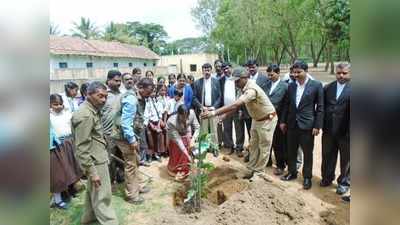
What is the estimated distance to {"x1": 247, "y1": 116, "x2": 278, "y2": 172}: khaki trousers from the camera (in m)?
4.79

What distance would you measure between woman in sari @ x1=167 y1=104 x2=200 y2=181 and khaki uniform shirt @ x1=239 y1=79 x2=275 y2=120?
3.29 ft

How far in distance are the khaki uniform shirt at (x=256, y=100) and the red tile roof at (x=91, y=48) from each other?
22037 millimetres

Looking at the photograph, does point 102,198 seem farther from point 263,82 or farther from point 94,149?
point 263,82

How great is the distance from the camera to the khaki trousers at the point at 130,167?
169 inches

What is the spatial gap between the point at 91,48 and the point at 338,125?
2833 cm

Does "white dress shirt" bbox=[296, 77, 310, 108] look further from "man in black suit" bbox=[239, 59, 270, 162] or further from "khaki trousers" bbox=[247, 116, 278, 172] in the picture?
"man in black suit" bbox=[239, 59, 270, 162]

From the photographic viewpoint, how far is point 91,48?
29422 mm

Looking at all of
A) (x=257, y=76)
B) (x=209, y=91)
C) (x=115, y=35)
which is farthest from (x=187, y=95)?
(x=115, y=35)

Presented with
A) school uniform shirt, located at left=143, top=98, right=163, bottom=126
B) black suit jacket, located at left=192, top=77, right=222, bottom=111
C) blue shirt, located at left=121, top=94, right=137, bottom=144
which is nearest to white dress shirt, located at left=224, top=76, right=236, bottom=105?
black suit jacket, located at left=192, top=77, right=222, bottom=111

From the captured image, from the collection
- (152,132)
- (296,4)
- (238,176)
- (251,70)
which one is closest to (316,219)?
(238,176)
